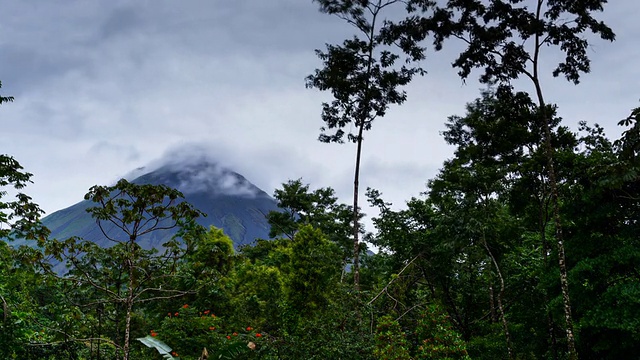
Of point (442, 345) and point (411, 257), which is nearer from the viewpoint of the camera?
point (442, 345)

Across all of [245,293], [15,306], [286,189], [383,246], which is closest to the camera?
[15,306]

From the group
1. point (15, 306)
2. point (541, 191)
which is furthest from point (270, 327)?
point (541, 191)

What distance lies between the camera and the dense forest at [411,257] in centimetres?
909

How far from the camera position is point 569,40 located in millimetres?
12625

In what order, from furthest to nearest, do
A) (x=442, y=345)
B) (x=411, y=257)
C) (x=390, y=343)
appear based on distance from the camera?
(x=411, y=257) → (x=390, y=343) → (x=442, y=345)

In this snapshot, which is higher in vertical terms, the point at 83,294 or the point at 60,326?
the point at 83,294

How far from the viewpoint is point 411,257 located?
19516 millimetres

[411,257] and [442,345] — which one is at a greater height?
[411,257]

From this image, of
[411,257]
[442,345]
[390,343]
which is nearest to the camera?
→ [442,345]

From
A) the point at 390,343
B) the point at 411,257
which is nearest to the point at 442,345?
the point at 390,343

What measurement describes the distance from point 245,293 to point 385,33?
43.2 ft

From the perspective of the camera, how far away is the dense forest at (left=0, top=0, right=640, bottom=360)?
358 inches

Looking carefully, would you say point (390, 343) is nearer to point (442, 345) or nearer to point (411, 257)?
point (442, 345)

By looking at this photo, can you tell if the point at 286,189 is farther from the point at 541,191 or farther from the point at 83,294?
the point at 541,191
